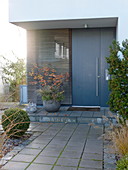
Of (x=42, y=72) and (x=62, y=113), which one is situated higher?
(x=42, y=72)

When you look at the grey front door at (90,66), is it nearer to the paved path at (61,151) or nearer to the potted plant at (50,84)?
the potted plant at (50,84)

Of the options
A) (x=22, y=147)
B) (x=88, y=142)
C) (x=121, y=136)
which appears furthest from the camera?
(x=88, y=142)

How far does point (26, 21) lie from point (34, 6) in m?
0.45

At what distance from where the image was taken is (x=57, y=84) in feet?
23.2

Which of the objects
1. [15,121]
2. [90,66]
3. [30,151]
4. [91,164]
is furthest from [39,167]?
[90,66]

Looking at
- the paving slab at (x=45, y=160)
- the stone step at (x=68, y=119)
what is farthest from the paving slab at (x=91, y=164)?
the stone step at (x=68, y=119)

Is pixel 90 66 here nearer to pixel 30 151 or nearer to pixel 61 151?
pixel 61 151

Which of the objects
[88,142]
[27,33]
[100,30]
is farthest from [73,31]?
[88,142]

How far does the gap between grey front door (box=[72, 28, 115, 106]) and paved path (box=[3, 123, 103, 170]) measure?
194cm

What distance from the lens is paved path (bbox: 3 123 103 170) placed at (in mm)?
3379

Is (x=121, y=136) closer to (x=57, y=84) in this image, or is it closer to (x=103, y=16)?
(x=103, y=16)

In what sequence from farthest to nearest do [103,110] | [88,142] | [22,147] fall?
[103,110] < [88,142] < [22,147]

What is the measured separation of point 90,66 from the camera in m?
7.23

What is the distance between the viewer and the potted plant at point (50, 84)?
650 centimetres
